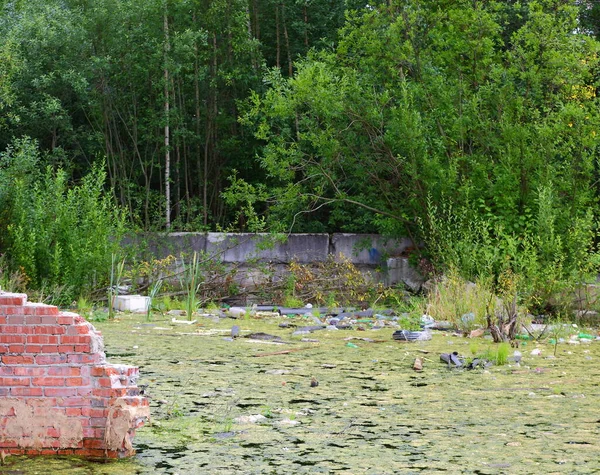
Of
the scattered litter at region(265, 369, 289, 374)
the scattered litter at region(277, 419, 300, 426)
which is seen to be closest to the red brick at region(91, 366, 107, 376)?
the scattered litter at region(277, 419, 300, 426)

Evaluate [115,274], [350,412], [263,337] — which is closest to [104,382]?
[350,412]

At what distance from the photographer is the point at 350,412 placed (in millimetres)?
5609

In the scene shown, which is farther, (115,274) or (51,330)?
(115,274)

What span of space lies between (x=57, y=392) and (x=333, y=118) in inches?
393

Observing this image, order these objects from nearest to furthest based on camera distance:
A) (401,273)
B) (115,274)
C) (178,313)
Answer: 1. (178,313)
2. (115,274)
3. (401,273)

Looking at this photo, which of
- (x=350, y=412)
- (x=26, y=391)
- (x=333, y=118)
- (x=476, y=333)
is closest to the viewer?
(x=26, y=391)

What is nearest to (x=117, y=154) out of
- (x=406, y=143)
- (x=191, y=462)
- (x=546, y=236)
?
(x=406, y=143)

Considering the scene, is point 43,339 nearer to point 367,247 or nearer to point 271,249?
point 271,249

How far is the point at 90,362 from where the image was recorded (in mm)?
4410

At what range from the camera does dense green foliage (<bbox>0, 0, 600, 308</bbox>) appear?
12609mm

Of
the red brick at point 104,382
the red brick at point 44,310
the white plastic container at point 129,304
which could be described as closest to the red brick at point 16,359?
the red brick at point 44,310

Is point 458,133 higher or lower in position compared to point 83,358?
higher

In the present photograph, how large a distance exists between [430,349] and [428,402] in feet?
9.15

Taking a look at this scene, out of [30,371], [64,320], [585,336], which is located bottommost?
[585,336]
